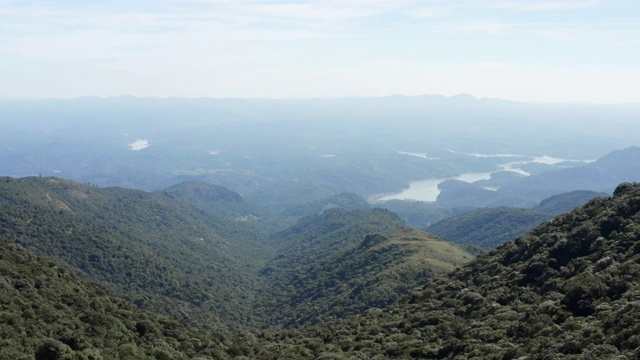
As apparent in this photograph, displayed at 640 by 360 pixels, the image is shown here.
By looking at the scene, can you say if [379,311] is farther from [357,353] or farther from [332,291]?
[332,291]

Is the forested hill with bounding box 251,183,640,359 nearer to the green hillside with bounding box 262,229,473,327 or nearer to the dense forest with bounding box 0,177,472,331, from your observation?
the green hillside with bounding box 262,229,473,327

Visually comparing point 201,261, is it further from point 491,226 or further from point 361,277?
point 491,226

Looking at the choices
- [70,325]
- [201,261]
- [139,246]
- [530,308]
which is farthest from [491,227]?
[70,325]

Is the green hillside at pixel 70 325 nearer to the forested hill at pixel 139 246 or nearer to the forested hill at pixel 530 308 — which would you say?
the forested hill at pixel 530 308

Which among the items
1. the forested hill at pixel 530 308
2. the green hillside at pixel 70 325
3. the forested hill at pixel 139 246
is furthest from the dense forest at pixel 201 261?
the green hillside at pixel 70 325

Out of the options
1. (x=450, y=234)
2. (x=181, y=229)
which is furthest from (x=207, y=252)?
(x=450, y=234)

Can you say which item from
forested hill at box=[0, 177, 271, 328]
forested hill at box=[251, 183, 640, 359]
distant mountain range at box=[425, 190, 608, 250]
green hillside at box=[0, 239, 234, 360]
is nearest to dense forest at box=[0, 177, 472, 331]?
forested hill at box=[0, 177, 271, 328]
